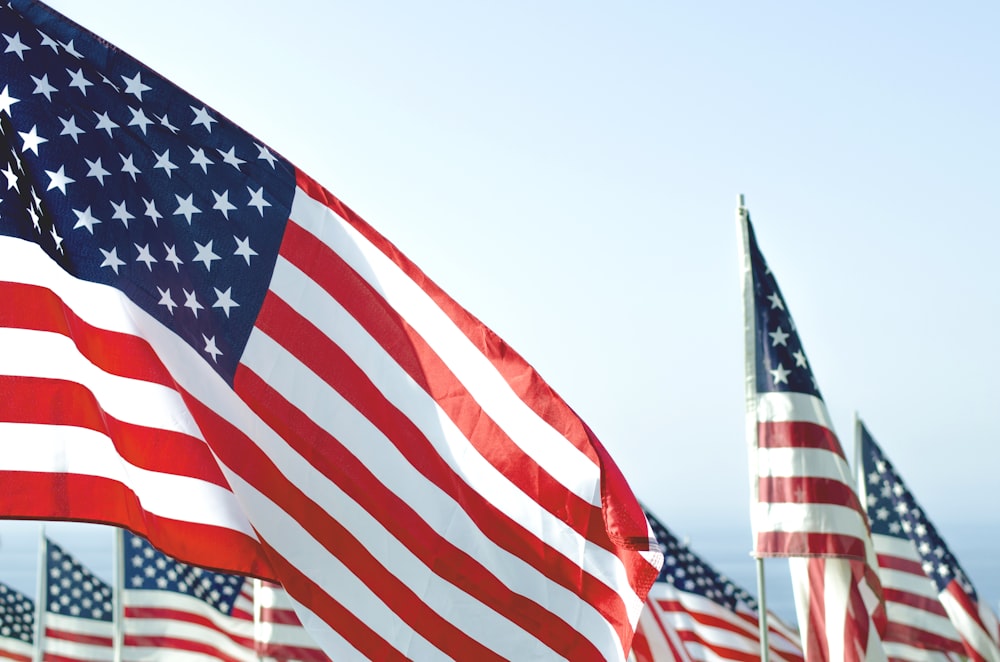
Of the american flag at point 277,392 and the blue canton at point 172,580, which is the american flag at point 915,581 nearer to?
the blue canton at point 172,580

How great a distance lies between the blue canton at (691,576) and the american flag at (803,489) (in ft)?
9.31

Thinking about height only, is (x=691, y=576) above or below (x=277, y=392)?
above

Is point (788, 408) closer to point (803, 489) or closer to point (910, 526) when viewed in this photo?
point (803, 489)

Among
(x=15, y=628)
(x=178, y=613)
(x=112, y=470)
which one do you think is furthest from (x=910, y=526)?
(x=15, y=628)

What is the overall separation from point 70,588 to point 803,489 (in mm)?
12384

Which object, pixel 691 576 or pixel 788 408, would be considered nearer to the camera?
pixel 788 408

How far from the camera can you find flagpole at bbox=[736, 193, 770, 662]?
35.0 ft

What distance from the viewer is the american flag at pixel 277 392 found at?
17.9ft

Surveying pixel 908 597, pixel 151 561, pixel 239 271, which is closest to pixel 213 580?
pixel 151 561

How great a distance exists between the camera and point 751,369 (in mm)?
10906

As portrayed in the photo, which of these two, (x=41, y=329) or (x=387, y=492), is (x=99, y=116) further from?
(x=387, y=492)

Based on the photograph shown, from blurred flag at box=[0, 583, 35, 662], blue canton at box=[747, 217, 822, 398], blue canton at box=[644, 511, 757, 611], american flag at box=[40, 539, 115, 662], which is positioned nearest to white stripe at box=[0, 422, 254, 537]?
blue canton at box=[747, 217, 822, 398]

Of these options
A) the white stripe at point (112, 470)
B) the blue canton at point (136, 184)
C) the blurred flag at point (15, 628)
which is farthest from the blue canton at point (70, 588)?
the white stripe at point (112, 470)

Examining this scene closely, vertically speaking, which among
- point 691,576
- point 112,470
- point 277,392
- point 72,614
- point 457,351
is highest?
point 72,614
